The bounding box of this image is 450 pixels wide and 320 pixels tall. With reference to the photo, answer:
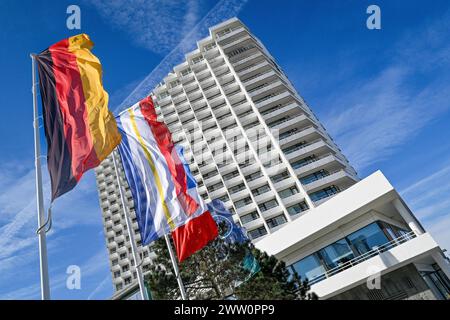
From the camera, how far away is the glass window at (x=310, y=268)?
20689mm

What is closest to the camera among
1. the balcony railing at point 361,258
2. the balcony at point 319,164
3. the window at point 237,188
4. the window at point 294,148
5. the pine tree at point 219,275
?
the pine tree at point 219,275

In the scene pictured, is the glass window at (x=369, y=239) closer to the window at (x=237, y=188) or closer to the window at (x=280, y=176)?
the window at (x=280, y=176)

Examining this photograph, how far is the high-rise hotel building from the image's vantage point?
18844 mm

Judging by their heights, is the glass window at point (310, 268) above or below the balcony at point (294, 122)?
below

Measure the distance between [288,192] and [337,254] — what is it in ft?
94.3

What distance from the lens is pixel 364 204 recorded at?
19.5m

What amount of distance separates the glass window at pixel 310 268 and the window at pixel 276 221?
2625 cm

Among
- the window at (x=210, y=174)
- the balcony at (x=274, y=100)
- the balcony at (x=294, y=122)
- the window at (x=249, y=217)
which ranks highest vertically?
the balcony at (x=274, y=100)

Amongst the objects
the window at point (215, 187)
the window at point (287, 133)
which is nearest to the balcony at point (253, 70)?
the window at point (287, 133)

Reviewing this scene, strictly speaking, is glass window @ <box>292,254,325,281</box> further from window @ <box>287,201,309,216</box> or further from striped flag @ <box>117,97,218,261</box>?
window @ <box>287,201,309,216</box>

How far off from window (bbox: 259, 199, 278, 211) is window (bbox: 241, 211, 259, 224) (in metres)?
1.55

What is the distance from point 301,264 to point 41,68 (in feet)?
60.0
